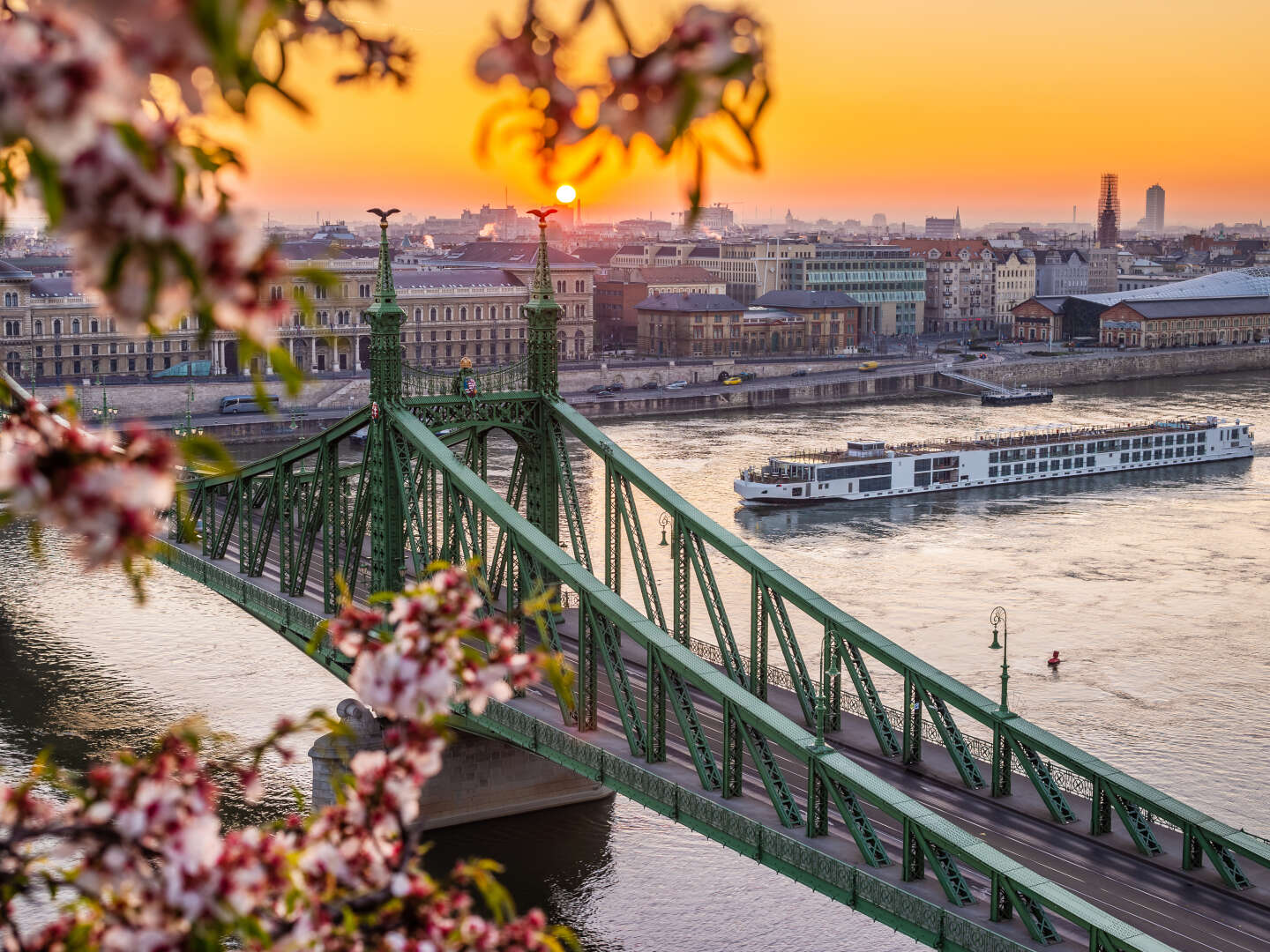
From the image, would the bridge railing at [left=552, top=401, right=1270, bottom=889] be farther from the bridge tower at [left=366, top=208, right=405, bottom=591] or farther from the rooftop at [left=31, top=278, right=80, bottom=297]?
the rooftop at [left=31, top=278, right=80, bottom=297]

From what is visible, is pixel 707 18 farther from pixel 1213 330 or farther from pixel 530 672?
pixel 1213 330

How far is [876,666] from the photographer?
3189 cm

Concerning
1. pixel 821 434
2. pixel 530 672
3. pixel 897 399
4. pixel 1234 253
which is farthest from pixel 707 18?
pixel 1234 253

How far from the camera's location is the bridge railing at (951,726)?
1906cm

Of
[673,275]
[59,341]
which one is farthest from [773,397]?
[59,341]

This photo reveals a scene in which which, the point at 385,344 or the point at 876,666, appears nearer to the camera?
the point at 385,344

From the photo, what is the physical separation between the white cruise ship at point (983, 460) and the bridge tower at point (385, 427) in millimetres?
28936

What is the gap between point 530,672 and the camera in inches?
156

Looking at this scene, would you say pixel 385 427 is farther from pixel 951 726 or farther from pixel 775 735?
pixel 775 735

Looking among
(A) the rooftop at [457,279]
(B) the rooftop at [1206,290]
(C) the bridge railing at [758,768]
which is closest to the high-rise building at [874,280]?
(B) the rooftop at [1206,290]

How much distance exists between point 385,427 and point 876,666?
1095cm

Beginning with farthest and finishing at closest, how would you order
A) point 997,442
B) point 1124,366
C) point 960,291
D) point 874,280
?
point 960,291
point 874,280
point 1124,366
point 997,442

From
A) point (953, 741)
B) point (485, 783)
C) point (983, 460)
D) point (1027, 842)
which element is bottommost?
point (485, 783)

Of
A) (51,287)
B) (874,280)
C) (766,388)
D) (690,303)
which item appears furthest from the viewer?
(874,280)
